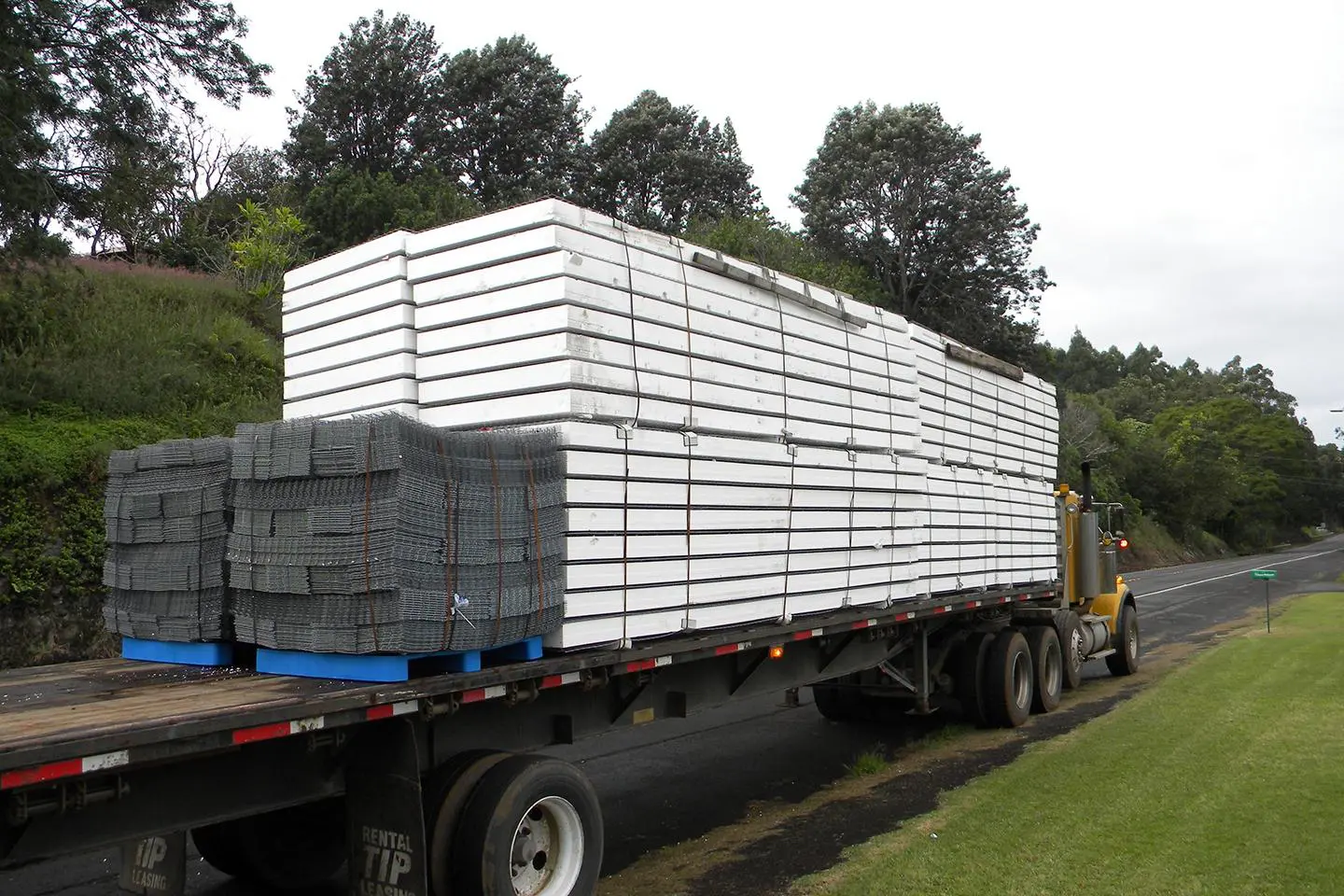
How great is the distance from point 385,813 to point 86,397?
41.4 ft

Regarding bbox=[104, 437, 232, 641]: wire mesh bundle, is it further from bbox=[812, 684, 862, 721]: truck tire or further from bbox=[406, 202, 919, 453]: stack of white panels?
bbox=[812, 684, 862, 721]: truck tire

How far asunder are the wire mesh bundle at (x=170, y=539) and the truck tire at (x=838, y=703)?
724 centimetres

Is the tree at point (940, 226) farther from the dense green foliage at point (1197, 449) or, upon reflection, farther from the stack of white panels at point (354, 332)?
the stack of white panels at point (354, 332)

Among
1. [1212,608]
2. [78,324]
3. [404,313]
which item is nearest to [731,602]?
[404,313]

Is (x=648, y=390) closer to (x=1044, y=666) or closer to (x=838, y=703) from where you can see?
(x=838, y=703)

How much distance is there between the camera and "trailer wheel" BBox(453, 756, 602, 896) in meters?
4.66

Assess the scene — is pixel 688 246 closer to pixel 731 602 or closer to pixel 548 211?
pixel 548 211

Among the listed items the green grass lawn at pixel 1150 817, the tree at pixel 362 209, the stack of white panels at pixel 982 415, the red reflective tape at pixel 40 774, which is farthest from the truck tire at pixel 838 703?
the tree at pixel 362 209

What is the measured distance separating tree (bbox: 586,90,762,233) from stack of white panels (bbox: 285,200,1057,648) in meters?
33.4

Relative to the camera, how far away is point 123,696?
4.38 metres

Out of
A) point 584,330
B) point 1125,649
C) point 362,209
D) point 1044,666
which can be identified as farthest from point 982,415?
point 362,209

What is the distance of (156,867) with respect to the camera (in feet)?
16.1

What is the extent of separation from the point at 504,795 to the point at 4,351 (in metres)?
14.2

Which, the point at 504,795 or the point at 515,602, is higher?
the point at 515,602
